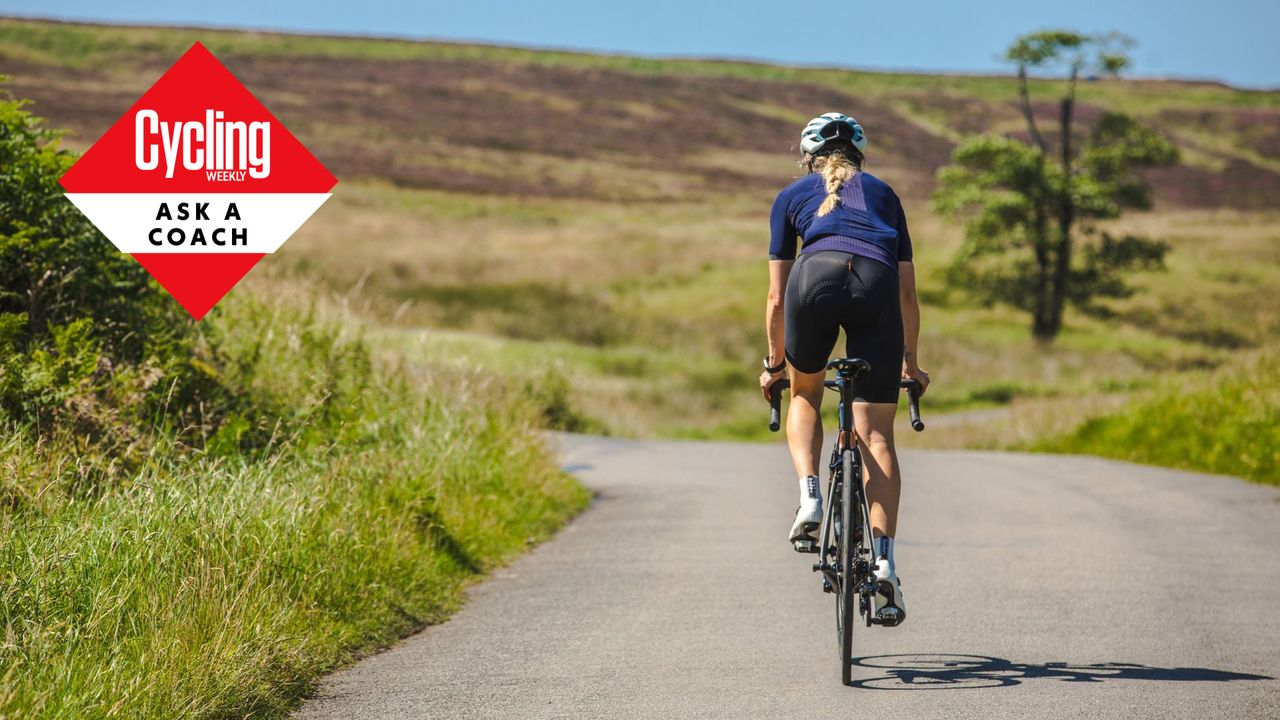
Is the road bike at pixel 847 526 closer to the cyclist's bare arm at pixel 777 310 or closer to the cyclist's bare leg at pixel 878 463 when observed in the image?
the cyclist's bare leg at pixel 878 463

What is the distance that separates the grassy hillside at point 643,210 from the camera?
40.5 m

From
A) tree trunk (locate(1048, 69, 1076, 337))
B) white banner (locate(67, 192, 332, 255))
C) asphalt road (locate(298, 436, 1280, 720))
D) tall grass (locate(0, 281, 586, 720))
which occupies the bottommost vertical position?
asphalt road (locate(298, 436, 1280, 720))

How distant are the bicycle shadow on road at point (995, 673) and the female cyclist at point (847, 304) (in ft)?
1.31

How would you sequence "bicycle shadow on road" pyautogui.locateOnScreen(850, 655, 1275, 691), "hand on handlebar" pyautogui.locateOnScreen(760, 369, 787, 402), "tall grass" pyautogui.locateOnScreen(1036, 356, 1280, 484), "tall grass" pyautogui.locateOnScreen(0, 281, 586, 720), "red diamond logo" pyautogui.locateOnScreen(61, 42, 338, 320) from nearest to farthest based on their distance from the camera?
"tall grass" pyautogui.locateOnScreen(0, 281, 586, 720)
"bicycle shadow on road" pyautogui.locateOnScreen(850, 655, 1275, 691)
"hand on handlebar" pyautogui.locateOnScreen(760, 369, 787, 402)
"red diamond logo" pyautogui.locateOnScreen(61, 42, 338, 320)
"tall grass" pyautogui.locateOnScreen(1036, 356, 1280, 484)

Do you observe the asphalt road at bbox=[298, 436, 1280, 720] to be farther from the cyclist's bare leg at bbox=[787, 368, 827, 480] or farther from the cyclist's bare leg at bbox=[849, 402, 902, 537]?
the cyclist's bare leg at bbox=[787, 368, 827, 480]

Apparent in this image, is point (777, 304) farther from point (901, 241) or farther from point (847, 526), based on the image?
point (847, 526)

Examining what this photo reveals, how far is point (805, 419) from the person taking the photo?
6797mm

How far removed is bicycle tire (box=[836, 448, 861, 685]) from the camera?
245 inches

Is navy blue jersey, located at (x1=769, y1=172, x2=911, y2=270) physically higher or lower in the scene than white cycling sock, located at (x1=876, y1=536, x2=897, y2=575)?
higher

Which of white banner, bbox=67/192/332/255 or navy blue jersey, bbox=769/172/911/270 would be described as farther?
white banner, bbox=67/192/332/255

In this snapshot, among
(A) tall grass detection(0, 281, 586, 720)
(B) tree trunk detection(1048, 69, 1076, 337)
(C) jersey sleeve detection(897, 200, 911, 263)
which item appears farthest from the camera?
(B) tree trunk detection(1048, 69, 1076, 337)

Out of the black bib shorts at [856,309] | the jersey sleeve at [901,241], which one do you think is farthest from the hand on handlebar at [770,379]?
the jersey sleeve at [901,241]

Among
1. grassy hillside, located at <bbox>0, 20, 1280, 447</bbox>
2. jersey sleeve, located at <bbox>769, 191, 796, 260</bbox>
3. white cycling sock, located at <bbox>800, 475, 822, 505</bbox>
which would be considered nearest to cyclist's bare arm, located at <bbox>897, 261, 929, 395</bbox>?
jersey sleeve, located at <bbox>769, 191, 796, 260</bbox>

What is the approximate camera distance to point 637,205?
281ft
